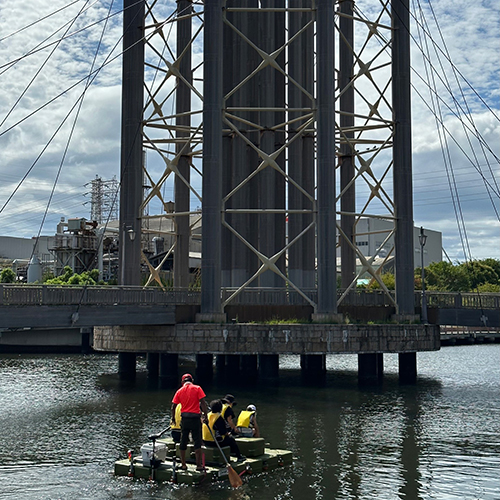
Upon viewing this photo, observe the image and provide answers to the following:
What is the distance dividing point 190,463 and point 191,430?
1194 millimetres

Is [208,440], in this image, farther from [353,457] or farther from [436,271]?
[436,271]

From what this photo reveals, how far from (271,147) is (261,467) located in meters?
35.5

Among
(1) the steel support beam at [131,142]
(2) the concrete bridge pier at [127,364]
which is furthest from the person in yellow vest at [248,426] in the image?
(1) the steel support beam at [131,142]

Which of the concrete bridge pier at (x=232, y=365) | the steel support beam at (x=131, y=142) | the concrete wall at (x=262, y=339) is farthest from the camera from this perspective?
the steel support beam at (x=131, y=142)

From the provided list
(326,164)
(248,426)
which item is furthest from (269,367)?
(248,426)

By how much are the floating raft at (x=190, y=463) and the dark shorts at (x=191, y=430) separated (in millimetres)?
628

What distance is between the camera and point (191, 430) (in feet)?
69.1

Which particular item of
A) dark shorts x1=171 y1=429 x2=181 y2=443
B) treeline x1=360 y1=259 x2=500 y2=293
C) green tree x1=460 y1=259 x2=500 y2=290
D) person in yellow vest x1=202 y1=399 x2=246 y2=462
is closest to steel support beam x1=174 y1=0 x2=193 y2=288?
dark shorts x1=171 y1=429 x2=181 y2=443

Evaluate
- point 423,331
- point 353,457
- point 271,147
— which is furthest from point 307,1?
point 353,457

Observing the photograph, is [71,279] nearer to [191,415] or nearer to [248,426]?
[248,426]

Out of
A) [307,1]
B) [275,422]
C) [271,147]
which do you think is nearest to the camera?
[275,422]

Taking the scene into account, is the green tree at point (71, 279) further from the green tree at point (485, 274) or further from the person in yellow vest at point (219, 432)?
the green tree at point (485, 274)

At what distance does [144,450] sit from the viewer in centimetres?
2130

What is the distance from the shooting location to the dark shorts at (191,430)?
68.9ft
